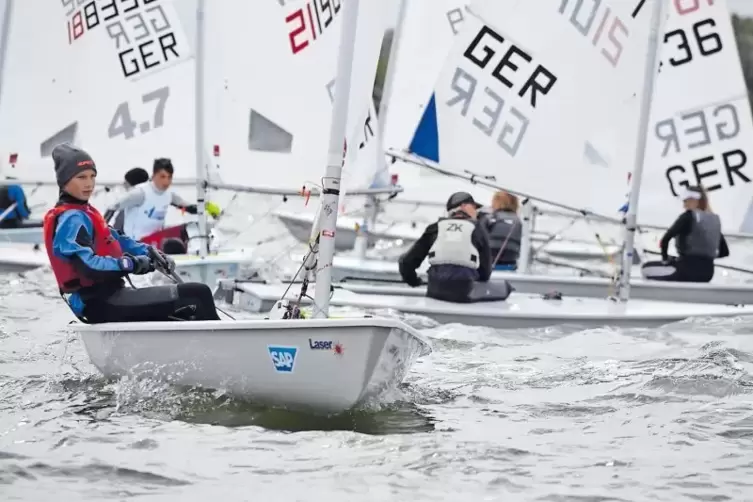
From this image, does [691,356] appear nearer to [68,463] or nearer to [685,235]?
[685,235]

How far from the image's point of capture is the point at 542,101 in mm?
9164

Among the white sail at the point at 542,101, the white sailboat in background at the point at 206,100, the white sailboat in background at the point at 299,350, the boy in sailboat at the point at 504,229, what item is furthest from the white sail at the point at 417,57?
the white sailboat in background at the point at 299,350

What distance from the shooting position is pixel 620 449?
196 inches

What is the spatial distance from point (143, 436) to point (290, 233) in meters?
11.9

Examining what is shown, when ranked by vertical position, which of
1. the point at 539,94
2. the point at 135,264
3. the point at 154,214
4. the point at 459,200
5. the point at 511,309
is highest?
the point at 539,94

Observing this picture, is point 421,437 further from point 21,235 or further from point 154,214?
point 21,235

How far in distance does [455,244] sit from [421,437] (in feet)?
9.55

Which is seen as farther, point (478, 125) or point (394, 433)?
point (478, 125)

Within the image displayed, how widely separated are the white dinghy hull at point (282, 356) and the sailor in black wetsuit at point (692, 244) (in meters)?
4.93

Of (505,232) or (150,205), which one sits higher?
(150,205)

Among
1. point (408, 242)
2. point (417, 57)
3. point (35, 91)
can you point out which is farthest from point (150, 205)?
point (408, 242)

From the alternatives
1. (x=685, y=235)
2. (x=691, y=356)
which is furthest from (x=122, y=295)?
(x=685, y=235)

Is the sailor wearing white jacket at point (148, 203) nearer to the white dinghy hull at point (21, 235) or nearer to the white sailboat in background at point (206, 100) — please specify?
the white sailboat in background at point (206, 100)

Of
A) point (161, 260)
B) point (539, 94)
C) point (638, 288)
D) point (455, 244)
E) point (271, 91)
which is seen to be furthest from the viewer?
point (638, 288)
